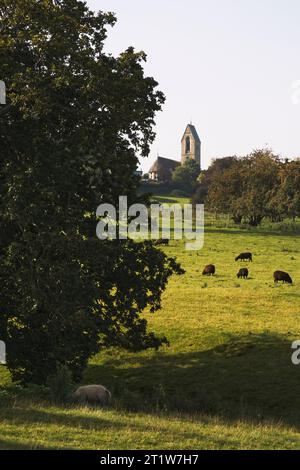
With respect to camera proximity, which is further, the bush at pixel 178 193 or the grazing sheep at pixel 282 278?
the bush at pixel 178 193

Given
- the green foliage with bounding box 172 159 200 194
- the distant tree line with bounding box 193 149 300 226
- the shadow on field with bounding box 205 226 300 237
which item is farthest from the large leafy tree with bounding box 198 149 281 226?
the green foliage with bounding box 172 159 200 194

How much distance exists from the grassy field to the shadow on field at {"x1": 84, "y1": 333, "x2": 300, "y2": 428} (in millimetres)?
44

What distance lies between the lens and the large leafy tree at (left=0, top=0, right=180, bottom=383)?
72.3 feet

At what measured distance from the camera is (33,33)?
22.9 m

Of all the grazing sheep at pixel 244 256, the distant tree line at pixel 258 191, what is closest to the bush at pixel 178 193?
the distant tree line at pixel 258 191

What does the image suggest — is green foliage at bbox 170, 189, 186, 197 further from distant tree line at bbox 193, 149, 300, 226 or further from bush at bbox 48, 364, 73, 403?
bush at bbox 48, 364, 73, 403

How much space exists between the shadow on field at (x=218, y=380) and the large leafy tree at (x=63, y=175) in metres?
3.06

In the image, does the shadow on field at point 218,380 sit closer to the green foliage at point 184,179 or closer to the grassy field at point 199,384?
the grassy field at point 199,384

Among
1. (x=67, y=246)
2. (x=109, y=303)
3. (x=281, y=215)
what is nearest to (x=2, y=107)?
(x=67, y=246)

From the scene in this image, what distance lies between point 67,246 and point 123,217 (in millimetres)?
3461

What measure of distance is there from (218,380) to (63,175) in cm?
1114

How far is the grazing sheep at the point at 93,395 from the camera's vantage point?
2209cm

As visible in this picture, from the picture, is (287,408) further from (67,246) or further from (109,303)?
(67,246)

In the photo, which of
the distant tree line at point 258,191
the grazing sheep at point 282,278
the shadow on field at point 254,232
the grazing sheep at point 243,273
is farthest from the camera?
the distant tree line at point 258,191
